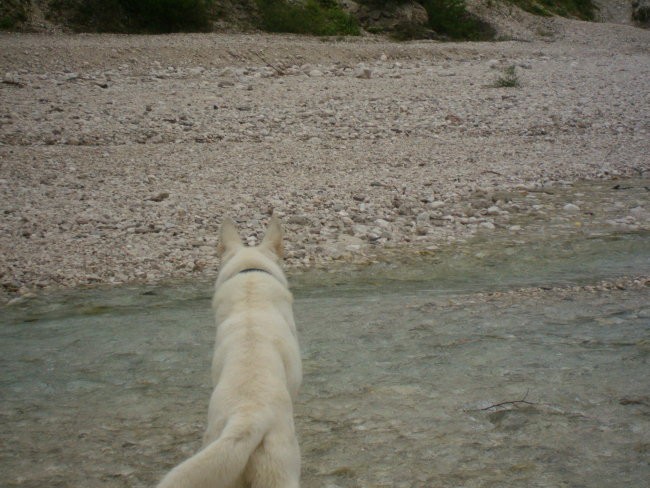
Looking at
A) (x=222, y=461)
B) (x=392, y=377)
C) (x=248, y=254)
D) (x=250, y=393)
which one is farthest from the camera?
(x=392, y=377)

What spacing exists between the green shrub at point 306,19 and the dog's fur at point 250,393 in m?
21.3

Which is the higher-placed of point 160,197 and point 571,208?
point 571,208

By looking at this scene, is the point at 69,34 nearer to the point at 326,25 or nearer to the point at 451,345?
the point at 326,25

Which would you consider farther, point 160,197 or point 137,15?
point 137,15

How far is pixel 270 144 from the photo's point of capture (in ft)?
46.8

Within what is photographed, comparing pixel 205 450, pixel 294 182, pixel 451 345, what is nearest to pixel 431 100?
pixel 294 182

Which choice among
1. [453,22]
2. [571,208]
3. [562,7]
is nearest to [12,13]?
[453,22]

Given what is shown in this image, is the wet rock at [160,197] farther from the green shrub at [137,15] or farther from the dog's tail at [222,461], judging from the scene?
the green shrub at [137,15]

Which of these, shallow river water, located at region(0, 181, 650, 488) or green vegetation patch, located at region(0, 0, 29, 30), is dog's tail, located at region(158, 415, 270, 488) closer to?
shallow river water, located at region(0, 181, 650, 488)

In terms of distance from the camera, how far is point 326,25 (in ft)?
84.4

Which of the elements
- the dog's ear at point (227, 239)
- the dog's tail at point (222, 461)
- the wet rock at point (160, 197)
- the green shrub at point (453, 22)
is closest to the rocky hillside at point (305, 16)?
the green shrub at point (453, 22)

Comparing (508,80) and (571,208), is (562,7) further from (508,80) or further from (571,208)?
(571,208)

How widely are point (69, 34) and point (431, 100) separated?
11.0m

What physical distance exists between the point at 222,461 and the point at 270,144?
37.5ft
